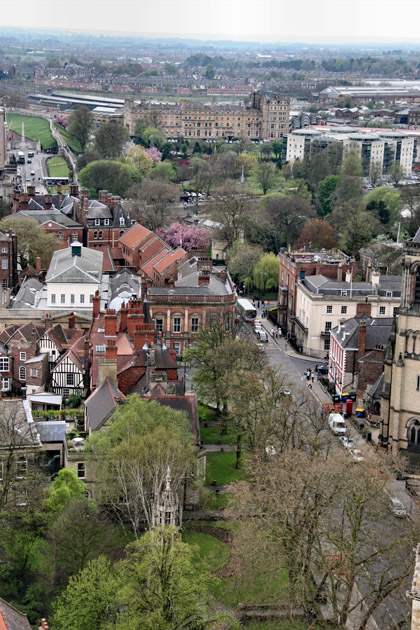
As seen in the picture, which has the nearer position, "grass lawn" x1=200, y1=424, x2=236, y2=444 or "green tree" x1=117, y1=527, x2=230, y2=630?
"green tree" x1=117, y1=527, x2=230, y2=630

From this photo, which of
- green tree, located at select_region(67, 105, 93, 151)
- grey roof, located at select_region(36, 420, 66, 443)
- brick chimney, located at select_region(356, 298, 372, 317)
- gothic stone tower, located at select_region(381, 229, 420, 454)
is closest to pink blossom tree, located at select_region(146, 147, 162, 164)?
green tree, located at select_region(67, 105, 93, 151)

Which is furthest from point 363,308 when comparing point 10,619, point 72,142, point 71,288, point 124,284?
point 72,142

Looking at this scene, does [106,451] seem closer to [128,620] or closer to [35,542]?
[35,542]

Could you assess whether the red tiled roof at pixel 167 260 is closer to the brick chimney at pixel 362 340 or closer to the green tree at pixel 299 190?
the brick chimney at pixel 362 340

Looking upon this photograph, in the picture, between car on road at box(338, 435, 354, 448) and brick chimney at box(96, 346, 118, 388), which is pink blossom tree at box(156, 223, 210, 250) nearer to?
car on road at box(338, 435, 354, 448)

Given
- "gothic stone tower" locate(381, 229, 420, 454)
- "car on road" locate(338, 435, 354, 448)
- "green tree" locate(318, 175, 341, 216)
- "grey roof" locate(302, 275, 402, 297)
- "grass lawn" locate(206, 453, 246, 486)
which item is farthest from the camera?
"green tree" locate(318, 175, 341, 216)

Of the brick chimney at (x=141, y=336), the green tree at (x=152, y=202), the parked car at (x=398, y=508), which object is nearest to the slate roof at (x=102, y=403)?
the brick chimney at (x=141, y=336)
